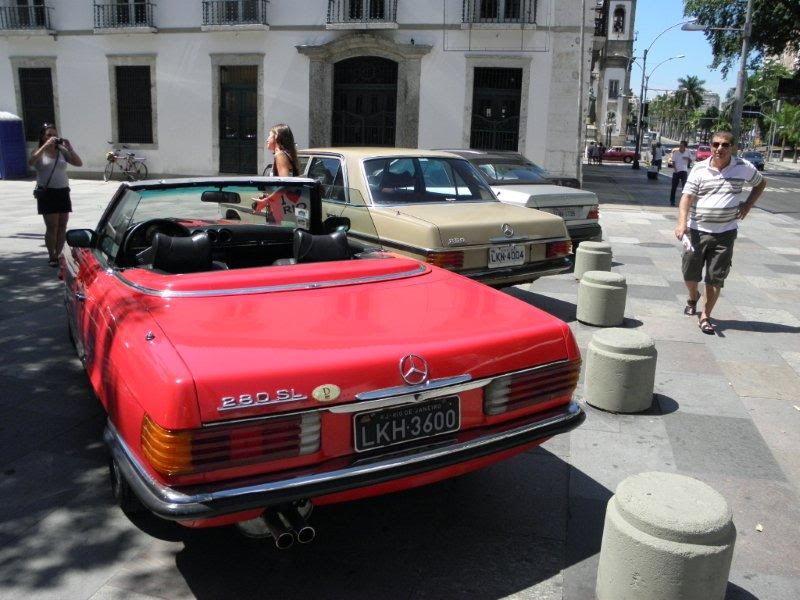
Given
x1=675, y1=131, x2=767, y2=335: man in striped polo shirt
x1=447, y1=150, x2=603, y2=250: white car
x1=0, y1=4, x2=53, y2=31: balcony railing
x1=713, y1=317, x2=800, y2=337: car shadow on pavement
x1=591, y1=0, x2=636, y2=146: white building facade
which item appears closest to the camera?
x1=675, y1=131, x2=767, y2=335: man in striped polo shirt

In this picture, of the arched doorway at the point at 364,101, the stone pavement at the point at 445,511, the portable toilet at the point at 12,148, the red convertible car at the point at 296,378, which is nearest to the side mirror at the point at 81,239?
the red convertible car at the point at 296,378

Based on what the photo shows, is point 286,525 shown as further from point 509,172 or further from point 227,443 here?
point 509,172

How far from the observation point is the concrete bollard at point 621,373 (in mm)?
4809

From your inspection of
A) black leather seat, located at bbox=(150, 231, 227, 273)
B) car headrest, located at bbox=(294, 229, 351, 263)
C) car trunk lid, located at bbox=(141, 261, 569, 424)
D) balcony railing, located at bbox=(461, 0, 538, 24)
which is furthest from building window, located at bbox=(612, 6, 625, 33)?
black leather seat, located at bbox=(150, 231, 227, 273)

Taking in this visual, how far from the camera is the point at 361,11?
21812 mm

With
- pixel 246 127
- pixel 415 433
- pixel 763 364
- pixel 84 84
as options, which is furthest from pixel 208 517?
pixel 84 84

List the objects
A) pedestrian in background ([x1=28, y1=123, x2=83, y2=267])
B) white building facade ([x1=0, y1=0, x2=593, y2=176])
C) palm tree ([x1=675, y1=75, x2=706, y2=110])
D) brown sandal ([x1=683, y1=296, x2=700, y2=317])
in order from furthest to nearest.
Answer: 1. palm tree ([x1=675, y1=75, x2=706, y2=110])
2. white building facade ([x1=0, y1=0, x2=593, y2=176])
3. pedestrian in background ([x1=28, y1=123, x2=83, y2=267])
4. brown sandal ([x1=683, y1=296, x2=700, y2=317])

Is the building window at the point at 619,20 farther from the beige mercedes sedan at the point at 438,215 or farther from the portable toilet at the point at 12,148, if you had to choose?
the beige mercedes sedan at the point at 438,215

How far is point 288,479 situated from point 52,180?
24.4ft

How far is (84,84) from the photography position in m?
24.0

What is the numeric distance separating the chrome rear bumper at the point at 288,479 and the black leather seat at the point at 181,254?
3.14 ft

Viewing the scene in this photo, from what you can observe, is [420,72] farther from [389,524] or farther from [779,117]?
[779,117]

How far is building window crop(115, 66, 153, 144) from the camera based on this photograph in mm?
23719

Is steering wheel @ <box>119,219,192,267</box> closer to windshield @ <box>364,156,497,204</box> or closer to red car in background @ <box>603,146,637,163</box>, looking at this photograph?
windshield @ <box>364,156,497,204</box>
